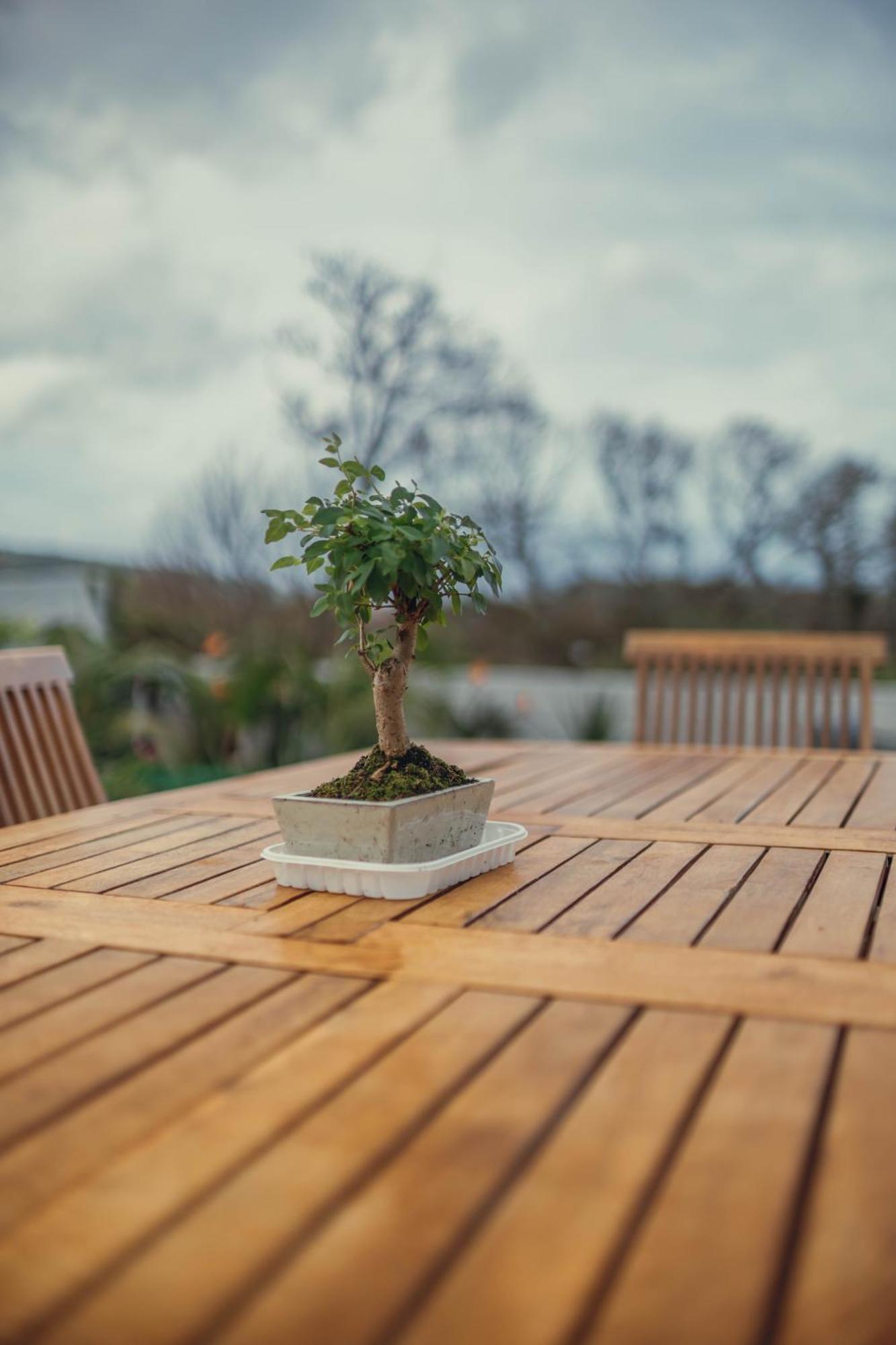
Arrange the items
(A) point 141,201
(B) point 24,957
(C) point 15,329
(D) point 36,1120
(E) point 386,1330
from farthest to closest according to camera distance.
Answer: (C) point 15,329 < (A) point 141,201 < (B) point 24,957 < (D) point 36,1120 < (E) point 386,1330

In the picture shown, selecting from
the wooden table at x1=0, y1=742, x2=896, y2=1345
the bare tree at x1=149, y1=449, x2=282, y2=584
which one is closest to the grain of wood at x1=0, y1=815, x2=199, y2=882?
the wooden table at x1=0, y1=742, x2=896, y2=1345

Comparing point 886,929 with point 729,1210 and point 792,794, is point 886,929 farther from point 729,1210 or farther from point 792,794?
point 792,794

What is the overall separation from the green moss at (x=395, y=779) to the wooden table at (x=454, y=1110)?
0.13m

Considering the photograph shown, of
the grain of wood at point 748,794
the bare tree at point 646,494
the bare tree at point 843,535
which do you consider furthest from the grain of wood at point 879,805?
the bare tree at point 646,494

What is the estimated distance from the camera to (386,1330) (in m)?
0.50

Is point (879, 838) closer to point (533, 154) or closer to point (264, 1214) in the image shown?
point (264, 1214)

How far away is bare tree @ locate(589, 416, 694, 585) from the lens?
9.27 metres

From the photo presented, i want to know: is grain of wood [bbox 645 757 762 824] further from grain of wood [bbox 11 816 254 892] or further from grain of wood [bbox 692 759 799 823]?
Result: grain of wood [bbox 11 816 254 892]

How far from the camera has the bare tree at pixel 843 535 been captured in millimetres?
8703

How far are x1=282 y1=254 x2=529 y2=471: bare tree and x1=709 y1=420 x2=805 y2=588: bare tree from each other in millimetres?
2111

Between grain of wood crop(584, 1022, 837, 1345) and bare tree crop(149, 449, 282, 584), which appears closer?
grain of wood crop(584, 1022, 837, 1345)

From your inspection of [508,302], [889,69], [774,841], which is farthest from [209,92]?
[774,841]

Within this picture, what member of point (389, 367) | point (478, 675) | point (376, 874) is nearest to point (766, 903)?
point (376, 874)

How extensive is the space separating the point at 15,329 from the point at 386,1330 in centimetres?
921
